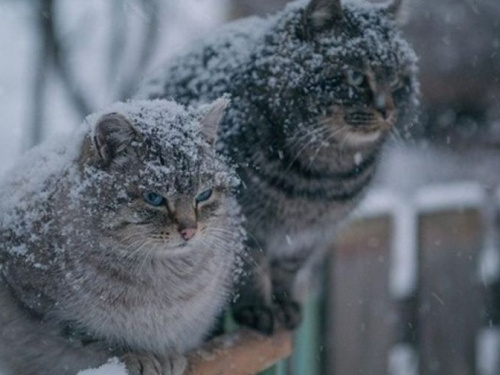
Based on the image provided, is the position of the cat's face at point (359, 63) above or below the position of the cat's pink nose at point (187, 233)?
above

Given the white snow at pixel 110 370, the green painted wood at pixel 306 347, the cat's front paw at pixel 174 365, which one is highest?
the white snow at pixel 110 370

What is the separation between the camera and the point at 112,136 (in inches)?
53.7

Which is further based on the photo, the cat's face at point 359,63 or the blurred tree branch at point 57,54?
the blurred tree branch at point 57,54

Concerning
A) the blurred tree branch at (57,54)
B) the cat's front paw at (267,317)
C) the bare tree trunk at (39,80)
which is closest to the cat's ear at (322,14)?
the cat's front paw at (267,317)

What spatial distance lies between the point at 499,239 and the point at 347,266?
91cm

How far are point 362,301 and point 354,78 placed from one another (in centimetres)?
231

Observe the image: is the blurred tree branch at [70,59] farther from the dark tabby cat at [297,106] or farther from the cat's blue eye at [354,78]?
the cat's blue eye at [354,78]

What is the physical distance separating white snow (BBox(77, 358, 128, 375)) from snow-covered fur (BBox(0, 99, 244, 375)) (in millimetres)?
31

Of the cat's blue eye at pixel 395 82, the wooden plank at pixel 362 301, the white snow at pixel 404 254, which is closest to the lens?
the cat's blue eye at pixel 395 82

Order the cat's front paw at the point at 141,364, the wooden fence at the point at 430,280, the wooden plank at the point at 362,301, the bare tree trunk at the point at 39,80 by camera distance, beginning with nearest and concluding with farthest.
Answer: the cat's front paw at the point at 141,364
the bare tree trunk at the point at 39,80
the wooden plank at the point at 362,301
the wooden fence at the point at 430,280

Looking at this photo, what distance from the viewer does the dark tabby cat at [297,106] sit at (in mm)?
1698

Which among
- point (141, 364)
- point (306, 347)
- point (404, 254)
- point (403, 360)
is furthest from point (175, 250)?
point (404, 254)

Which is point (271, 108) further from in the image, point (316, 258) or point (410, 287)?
point (410, 287)

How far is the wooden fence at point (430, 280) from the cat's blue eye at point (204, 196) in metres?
2.47
